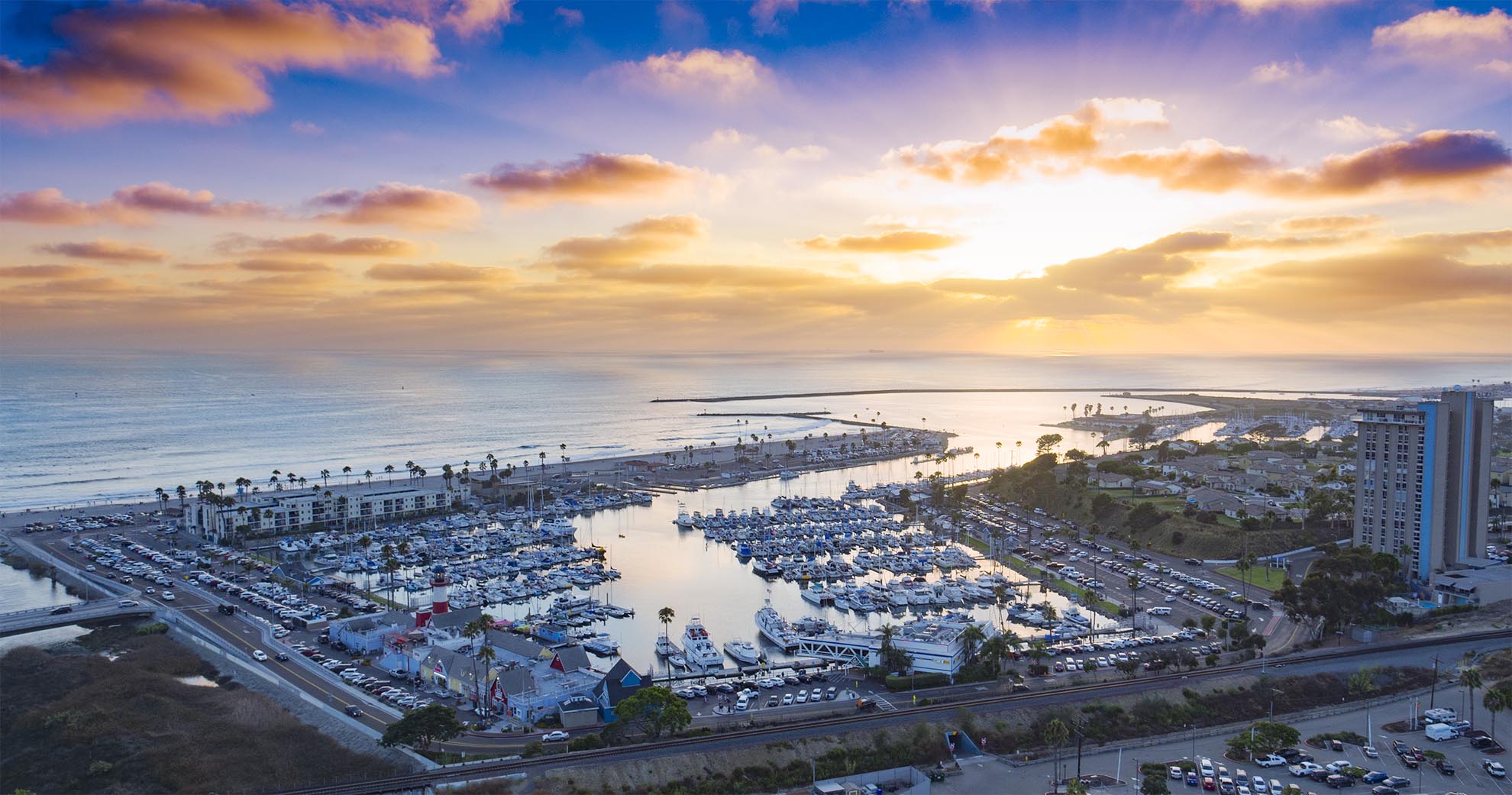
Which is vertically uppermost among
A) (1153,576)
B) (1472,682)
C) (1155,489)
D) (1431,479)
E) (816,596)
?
(1431,479)

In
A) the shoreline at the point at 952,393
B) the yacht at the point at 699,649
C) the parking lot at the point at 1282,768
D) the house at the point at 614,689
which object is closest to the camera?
the parking lot at the point at 1282,768

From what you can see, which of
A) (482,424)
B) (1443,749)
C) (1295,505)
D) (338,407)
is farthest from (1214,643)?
(338,407)

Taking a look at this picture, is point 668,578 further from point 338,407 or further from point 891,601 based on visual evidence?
point 338,407

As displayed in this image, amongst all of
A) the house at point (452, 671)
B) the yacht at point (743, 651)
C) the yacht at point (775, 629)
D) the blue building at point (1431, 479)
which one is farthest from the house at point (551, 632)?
the blue building at point (1431, 479)

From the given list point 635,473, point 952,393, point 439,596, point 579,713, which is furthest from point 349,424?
point 952,393

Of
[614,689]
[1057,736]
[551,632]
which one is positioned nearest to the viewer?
[1057,736]

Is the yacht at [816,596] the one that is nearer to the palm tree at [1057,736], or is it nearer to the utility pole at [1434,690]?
the palm tree at [1057,736]

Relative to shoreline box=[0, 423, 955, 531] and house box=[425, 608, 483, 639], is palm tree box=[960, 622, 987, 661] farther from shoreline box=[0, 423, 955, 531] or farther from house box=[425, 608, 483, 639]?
shoreline box=[0, 423, 955, 531]

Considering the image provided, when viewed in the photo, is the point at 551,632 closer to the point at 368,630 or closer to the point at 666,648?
the point at 666,648
